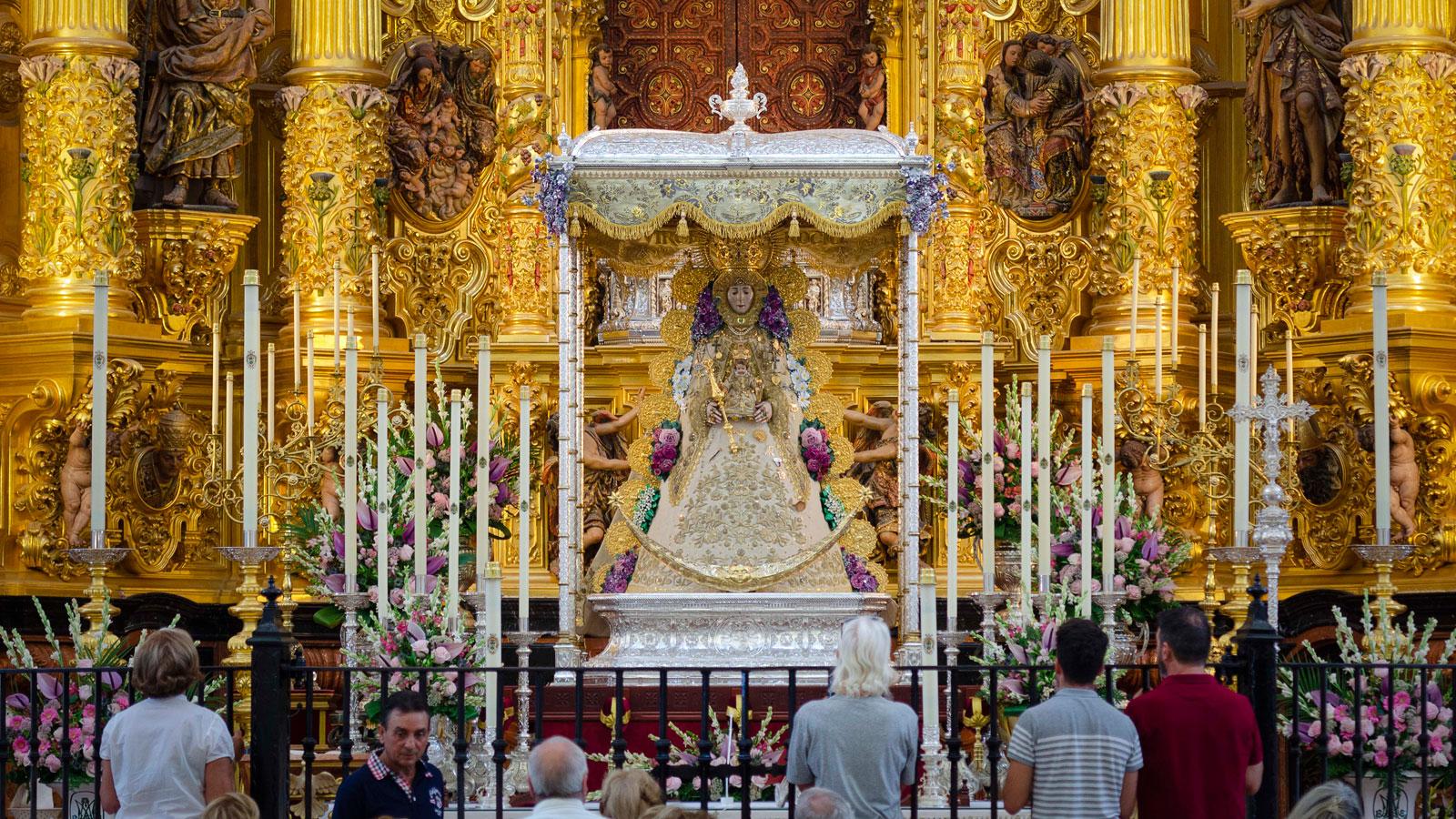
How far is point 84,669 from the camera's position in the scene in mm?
8141

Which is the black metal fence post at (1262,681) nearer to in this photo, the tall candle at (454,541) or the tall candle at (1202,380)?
the tall candle at (454,541)

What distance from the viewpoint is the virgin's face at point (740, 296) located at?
43.1 feet

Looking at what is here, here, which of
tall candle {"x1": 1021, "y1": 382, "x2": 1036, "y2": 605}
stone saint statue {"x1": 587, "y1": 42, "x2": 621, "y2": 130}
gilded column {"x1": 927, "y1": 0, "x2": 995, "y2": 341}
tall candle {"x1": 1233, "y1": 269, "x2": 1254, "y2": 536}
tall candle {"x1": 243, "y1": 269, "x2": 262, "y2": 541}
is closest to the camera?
tall candle {"x1": 1233, "y1": 269, "x2": 1254, "y2": 536}

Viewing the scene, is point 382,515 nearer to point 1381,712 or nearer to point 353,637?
point 353,637

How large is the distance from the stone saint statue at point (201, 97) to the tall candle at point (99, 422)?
4837mm

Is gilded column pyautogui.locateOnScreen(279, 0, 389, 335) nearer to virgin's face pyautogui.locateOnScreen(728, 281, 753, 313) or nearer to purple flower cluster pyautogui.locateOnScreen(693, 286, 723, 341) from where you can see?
purple flower cluster pyautogui.locateOnScreen(693, 286, 723, 341)

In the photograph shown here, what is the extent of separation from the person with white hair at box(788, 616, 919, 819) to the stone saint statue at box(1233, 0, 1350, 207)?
317 inches

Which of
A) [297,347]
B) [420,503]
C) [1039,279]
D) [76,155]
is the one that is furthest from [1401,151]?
[76,155]

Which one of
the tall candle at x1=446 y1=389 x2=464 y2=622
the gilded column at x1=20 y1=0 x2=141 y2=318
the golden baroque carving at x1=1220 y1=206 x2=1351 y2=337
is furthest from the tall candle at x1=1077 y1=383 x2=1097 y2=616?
the gilded column at x1=20 y1=0 x2=141 y2=318

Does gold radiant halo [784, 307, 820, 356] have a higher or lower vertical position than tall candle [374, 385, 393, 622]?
higher

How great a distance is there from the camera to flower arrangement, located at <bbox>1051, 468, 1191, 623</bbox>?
1188 cm

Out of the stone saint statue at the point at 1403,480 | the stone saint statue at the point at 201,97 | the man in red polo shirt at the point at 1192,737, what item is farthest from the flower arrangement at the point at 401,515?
the stone saint statue at the point at 1403,480

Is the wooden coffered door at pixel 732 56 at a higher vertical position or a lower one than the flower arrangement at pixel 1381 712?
higher

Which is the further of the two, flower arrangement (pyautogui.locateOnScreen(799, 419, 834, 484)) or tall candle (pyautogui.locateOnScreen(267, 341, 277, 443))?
flower arrangement (pyautogui.locateOnScreen(799, 419, 834, 484))
